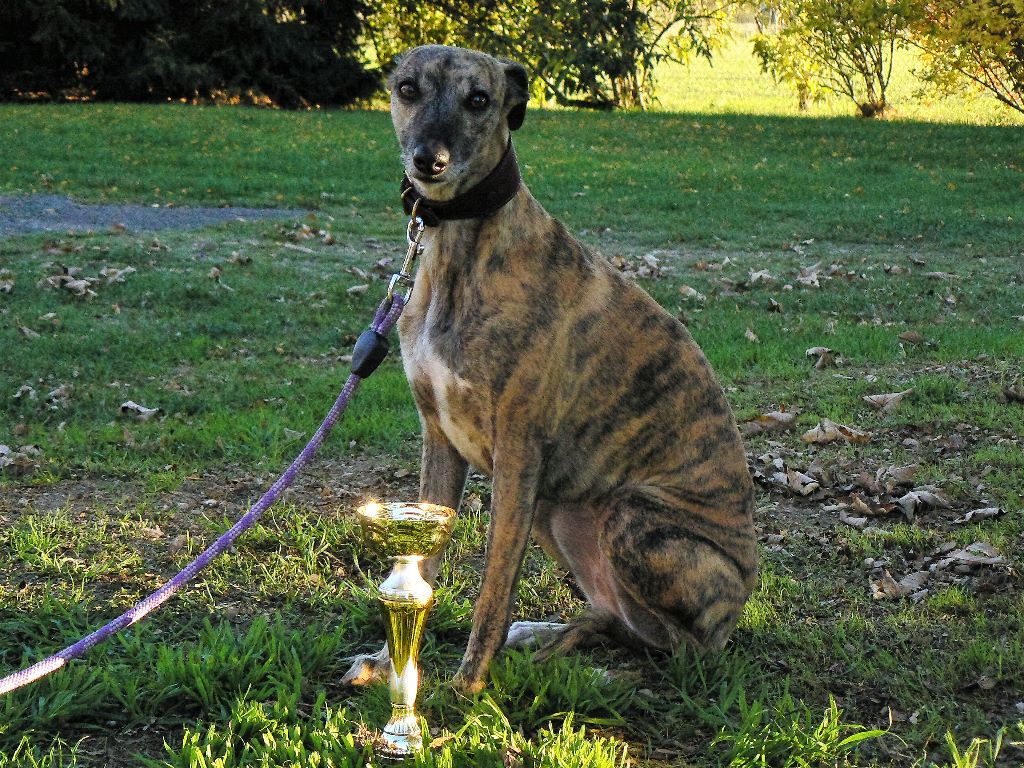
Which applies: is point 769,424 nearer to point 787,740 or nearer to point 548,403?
point 548,403

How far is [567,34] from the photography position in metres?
16.6

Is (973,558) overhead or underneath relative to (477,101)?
underneath

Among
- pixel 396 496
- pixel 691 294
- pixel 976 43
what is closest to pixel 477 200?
pixel 396 496

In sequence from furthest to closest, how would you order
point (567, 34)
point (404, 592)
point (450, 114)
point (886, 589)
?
point (567, 34), point (886, 589), point (450, 114), point (404, 592)

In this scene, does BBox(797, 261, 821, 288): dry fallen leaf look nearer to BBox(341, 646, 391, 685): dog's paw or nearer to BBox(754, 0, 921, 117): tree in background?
BBox(341, 646, 391, 685): dog's paw

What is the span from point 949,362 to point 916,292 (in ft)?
6.87

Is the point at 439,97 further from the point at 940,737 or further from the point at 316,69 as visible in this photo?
the point at 316,69

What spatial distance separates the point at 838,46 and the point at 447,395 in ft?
71.5

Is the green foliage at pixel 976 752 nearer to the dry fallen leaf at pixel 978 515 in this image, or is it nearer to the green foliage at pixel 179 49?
the dry fallen leaf at pixel 978 515

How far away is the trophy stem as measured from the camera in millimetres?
2668

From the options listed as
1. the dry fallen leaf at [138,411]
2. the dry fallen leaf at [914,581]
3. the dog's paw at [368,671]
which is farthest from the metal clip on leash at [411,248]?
the dry fallen leaf at [138,411]

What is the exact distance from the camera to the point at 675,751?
2990 mm

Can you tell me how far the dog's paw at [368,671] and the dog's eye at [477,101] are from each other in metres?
1.59

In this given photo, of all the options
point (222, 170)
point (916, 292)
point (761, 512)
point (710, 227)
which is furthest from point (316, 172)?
point (761, 512)
